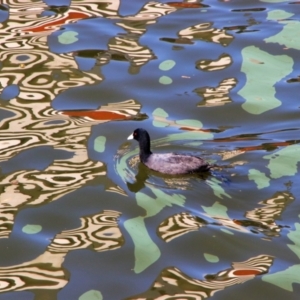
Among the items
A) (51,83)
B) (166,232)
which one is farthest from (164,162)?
(51,83)

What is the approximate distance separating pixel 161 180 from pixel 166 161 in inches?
9.6

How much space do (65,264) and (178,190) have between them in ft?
5.91

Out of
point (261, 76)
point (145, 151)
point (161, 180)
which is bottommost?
point (161, 180)

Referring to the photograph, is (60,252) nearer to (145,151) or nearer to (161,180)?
(161,180)

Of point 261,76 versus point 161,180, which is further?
point 261,76

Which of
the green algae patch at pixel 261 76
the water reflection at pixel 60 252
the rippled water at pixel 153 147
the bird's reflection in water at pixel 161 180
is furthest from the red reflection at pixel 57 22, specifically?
the water reflection at pixel 60 252

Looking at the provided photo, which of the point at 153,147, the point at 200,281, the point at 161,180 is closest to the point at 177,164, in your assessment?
the point at 161,180

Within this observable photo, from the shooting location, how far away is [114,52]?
12195mm

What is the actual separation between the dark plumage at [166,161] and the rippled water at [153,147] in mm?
120

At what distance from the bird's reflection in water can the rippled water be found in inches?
0.7

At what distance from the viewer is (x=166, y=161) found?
8977 mm

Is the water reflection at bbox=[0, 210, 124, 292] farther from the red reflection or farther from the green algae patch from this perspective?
the red reflection

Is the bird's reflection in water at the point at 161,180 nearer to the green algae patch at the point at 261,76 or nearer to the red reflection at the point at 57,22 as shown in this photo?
the green algae patch at the point at 261,76

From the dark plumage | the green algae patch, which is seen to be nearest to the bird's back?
the dark plumage
